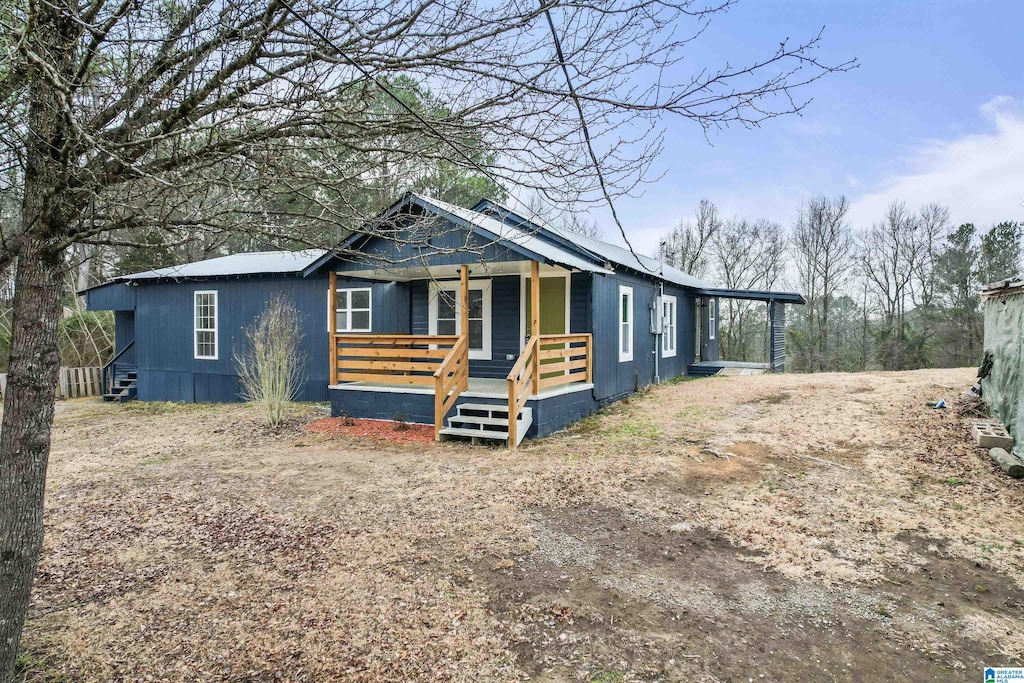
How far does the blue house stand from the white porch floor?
0.04 metres

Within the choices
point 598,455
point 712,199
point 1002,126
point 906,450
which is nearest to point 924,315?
point 1002,126

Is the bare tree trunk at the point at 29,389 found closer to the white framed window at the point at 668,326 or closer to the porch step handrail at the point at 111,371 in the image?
the white framed window at the point at 668,326

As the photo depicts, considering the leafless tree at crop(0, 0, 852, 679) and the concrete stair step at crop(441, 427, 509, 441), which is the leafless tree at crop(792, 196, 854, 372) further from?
the leafless tree at crop(0, 0, 852, 679)

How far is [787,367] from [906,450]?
2418 cm

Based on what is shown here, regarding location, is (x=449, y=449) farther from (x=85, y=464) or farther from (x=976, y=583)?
(x=976, y=583)

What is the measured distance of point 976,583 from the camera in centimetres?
413

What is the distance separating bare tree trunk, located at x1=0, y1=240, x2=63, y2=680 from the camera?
2.86 metres

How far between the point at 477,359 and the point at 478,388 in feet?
6.36

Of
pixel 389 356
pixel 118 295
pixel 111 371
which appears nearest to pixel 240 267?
pixel 118 295

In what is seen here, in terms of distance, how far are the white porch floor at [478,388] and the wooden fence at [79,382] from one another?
11575 millimetres

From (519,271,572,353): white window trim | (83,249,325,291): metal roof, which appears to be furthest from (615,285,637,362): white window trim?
(83,249,325,291): metal roof

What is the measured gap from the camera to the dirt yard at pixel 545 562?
10.8ft

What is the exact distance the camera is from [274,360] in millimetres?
10727

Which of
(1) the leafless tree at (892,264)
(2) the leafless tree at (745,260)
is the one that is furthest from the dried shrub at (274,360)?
(1) the leafless tree at (892,264)
